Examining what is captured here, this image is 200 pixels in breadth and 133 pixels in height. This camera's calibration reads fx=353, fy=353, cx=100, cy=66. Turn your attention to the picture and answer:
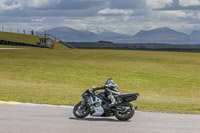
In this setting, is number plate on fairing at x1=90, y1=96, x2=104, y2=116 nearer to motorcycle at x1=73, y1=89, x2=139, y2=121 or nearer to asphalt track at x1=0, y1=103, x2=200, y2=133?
motorcycle at x1=73, y1=89, x2=139, y2=121

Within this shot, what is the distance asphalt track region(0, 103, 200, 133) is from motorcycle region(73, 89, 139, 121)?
0.78 feet

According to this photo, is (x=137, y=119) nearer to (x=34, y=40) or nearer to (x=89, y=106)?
(x=89, y=106)

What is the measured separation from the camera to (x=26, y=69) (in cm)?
4119

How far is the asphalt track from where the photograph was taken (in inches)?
425

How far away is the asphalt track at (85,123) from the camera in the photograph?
10.8 metres

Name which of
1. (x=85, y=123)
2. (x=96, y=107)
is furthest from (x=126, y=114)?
(x=85, y=123)

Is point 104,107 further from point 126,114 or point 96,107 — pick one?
point 126,114

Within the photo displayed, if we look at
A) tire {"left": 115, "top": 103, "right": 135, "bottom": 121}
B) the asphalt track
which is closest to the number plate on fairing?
the asphalt track

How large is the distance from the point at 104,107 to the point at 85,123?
37.7 inches

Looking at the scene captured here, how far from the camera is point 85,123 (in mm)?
11930

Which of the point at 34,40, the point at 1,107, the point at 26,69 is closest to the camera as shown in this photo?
the point at 1,107

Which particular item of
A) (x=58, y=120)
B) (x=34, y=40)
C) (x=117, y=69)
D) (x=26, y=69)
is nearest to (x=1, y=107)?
(x=58, y=120)

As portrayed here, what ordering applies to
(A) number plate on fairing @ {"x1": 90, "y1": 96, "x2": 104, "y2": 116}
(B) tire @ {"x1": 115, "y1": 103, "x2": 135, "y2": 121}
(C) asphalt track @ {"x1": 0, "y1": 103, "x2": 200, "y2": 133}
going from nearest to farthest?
(C) asphalt track @ {"x1": 0, "y1": 103, "x2": 200, "y2": 133}
(B) tire @ {"x1": 115, "y1": 103, "x2": 135, "y2": 121}
(A) number plate on fairing @ {"x1": 90, "y1": 96, "x2": 104, "y2": 116}

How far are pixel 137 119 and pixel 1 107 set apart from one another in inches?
234
